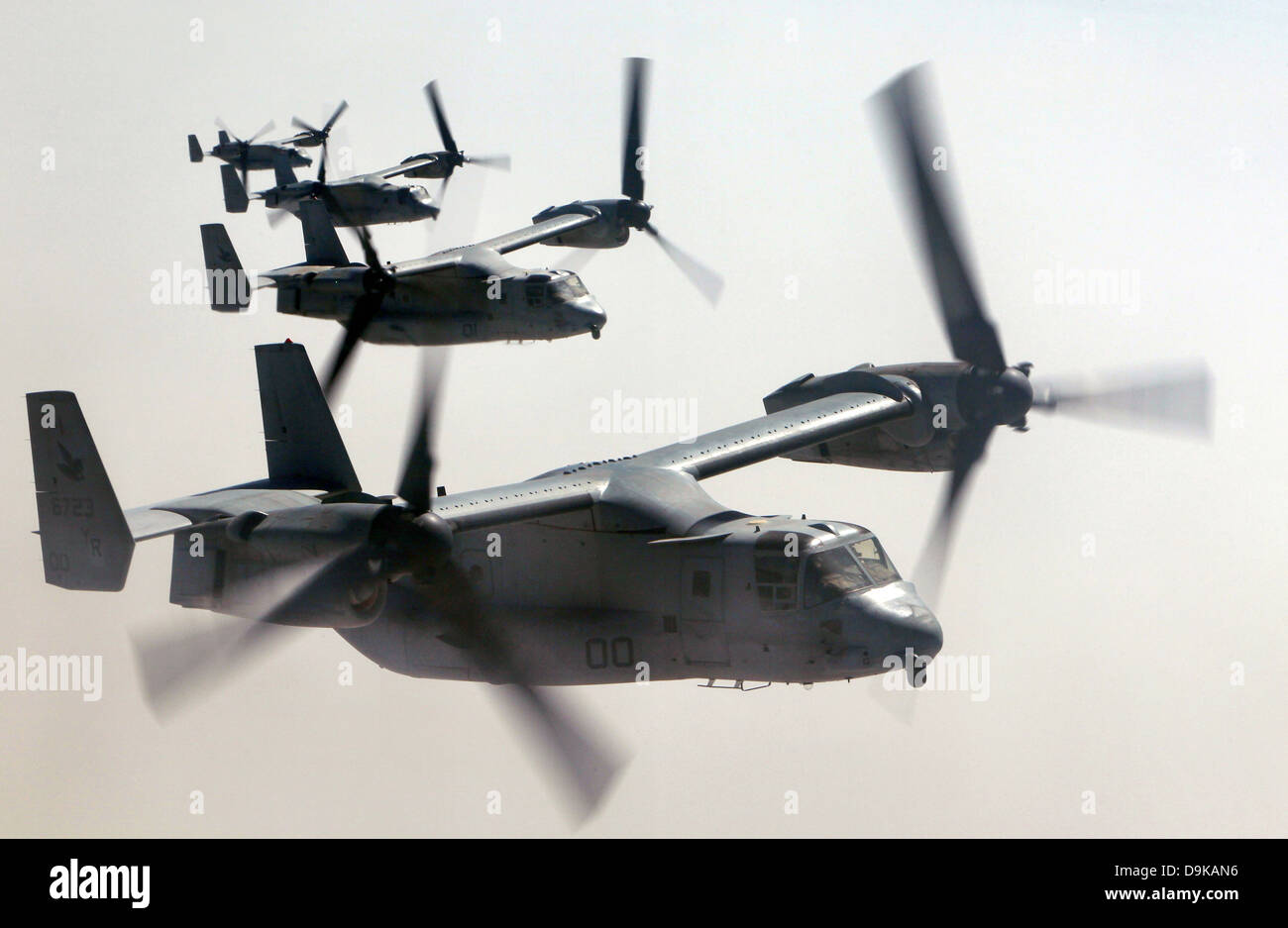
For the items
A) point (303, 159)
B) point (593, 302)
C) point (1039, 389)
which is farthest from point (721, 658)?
→ point (303, 159)

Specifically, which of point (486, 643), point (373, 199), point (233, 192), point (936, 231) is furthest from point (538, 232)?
point (233, 192)

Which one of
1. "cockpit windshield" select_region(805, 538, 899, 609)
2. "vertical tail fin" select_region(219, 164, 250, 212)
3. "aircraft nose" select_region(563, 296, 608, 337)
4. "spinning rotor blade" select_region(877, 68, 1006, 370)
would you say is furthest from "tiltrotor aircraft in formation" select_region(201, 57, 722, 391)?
"vertical tail fin" select_region(219, 164, 250, 212)

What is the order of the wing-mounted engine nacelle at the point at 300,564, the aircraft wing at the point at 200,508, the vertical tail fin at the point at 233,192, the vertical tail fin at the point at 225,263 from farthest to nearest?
the vertical tail fin at the point at 233,192
the vertical tail fin at the point at 225,263
the aircraft wing at the point at 200,508
the wing-mounted engine nacelle at the point at 300,564

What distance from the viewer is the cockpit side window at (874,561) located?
988 inches

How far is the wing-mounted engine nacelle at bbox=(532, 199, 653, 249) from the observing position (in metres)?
51.7

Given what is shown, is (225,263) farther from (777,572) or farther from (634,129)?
(777,572)

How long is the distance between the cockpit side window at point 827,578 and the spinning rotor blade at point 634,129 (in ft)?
92.0

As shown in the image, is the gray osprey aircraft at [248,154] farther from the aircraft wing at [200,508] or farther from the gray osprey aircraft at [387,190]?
the aircraft wing at [200,508]

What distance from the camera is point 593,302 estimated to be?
1925 inches

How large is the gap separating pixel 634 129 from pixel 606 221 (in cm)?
358

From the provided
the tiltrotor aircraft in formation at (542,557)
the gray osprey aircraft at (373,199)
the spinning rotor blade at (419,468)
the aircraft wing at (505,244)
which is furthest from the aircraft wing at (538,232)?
the spinning rotor blade at (419,468)
